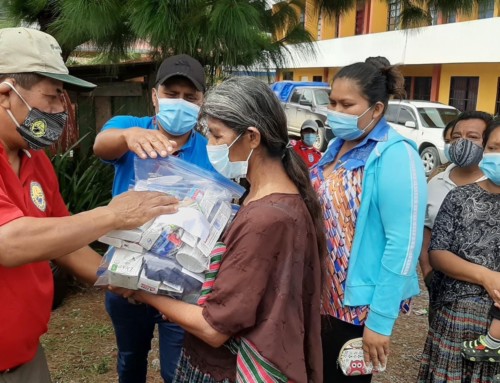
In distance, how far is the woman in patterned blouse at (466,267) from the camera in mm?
2084

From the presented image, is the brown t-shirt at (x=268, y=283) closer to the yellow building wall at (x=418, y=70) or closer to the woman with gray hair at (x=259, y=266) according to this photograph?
the woman with gray hair at (x=259, y=266)

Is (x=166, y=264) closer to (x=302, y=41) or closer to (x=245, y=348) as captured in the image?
(x=245, y=348)

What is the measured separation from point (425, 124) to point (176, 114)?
10.1 meters

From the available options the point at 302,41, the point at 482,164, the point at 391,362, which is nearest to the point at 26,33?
the point at 482,164

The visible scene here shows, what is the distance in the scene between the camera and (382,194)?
183 centimetres

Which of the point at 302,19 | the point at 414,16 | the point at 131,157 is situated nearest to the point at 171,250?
the point at 131,157

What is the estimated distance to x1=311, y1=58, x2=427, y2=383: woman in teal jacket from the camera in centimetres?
182

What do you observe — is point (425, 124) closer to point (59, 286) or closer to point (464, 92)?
point (464, 92)

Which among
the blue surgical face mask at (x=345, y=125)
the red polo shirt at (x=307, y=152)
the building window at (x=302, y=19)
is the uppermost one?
the building window at (x=302, y=19)

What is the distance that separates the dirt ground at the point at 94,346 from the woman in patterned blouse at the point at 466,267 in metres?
1.25

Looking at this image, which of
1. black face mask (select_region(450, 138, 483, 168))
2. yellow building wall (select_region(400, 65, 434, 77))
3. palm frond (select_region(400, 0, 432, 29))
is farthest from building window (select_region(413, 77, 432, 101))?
black face mask (select_region(450, 138, 483, 168))

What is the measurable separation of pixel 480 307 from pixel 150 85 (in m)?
3.99

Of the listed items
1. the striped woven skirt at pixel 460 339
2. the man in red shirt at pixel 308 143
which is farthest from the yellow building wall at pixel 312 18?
the striped woven skirt at pixel 460 339

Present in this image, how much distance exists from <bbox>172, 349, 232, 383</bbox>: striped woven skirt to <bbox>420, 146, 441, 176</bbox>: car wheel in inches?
382
